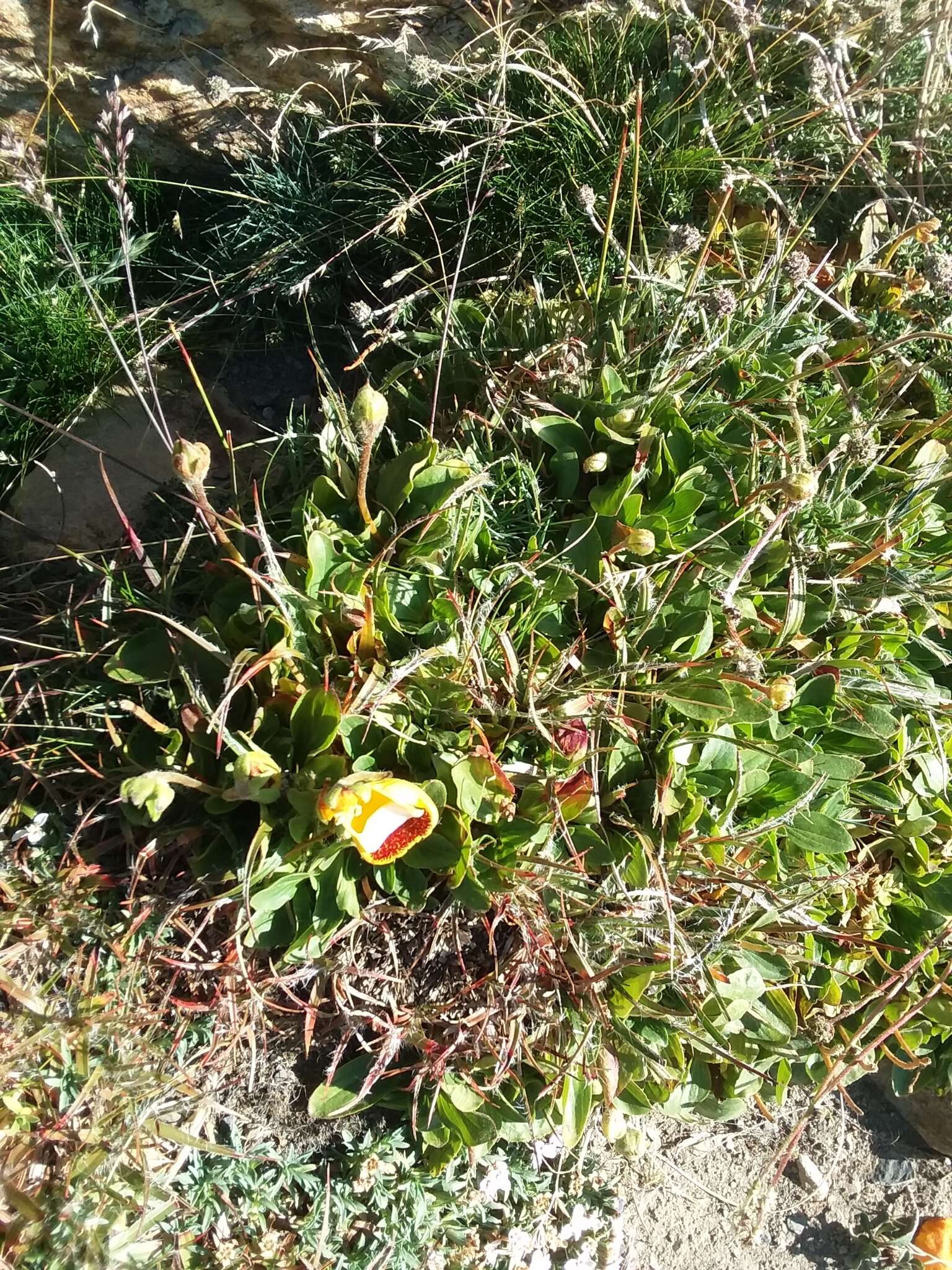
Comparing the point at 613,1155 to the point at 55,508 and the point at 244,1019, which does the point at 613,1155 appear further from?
the point at 55,508

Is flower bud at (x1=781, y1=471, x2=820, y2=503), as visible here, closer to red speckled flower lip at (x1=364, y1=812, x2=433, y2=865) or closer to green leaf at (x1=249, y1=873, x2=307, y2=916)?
red speckled flower lip at (x1=364, y1=812, x2=433, y2=865)

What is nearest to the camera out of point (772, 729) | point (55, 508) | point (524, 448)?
point (772, 729)

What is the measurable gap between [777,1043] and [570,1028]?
43cm

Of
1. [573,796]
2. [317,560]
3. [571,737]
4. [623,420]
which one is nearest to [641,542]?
[623,420]

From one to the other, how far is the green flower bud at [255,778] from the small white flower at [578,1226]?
125cm

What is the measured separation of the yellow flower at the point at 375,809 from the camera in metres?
1.41

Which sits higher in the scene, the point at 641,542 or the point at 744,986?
the point at 641,542

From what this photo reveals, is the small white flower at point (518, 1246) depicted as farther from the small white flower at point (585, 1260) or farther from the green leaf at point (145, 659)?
the green leaf at point (145, 659)

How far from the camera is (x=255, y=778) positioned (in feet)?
5.18

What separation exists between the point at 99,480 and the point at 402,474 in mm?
907

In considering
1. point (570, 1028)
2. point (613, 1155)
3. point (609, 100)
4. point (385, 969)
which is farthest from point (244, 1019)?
point (609, 100)

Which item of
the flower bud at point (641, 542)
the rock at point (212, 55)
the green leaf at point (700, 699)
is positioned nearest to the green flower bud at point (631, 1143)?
the green leaf at point (700, 699)

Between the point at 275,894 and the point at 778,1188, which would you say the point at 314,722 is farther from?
the point at 778,1188

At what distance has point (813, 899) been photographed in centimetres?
192
